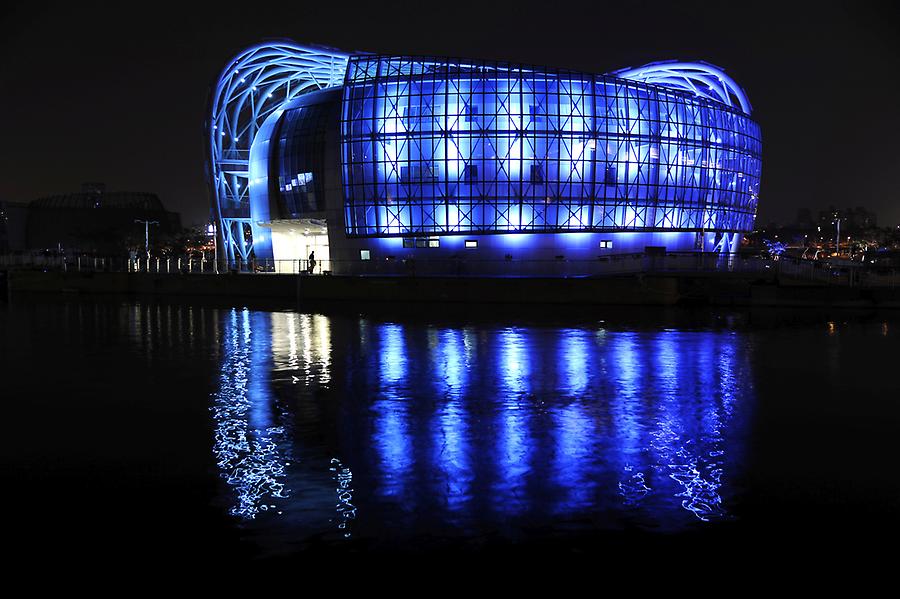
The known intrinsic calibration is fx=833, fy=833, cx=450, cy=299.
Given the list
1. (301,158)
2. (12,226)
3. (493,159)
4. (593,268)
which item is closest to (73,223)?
(12,226)

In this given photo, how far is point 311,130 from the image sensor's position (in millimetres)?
72000

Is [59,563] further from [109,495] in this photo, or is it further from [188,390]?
[188,390]

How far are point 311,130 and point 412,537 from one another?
Answer: 65.3m

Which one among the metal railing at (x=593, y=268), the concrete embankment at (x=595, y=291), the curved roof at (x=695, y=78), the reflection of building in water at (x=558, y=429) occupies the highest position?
the curved roof at (x=695, y=78)

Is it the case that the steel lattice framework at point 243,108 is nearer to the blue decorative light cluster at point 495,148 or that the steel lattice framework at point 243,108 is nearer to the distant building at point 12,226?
the blue decorative light cluster at point 495,148

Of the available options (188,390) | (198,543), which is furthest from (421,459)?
(188,390)

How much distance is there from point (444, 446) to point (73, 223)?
167 m

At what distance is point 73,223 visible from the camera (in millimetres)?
163500

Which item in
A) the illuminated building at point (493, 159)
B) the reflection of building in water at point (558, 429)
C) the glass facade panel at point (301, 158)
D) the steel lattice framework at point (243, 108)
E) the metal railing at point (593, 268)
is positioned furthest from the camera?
the steel lattice framework at point (243, 108)

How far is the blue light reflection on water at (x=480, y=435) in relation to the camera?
1128 cm

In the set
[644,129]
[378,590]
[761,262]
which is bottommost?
[378,590]

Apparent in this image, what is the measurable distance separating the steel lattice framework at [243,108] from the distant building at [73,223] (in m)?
79.6

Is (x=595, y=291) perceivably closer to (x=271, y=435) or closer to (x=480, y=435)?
(x=480, y=435)

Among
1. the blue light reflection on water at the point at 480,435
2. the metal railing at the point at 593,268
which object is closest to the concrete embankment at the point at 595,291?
the metal railing at the point at 593,268
